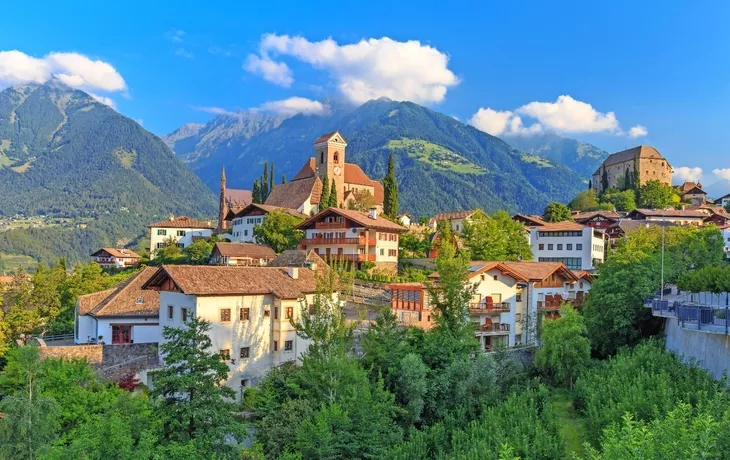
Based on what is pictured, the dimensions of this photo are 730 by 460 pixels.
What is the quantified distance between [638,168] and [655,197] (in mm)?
22283

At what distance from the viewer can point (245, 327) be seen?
130 feet

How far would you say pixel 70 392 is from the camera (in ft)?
103

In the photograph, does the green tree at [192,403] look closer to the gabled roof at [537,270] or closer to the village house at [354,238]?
the gabled roof at [537,270]

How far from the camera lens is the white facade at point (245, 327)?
125 ft

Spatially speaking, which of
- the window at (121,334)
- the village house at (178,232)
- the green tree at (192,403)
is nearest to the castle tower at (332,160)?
the village house at (178,232)

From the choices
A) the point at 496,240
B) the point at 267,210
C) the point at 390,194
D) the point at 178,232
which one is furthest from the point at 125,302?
the point at 178,232

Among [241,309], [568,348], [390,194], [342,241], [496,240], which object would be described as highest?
[390,194]

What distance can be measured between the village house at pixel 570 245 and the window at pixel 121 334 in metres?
57.2

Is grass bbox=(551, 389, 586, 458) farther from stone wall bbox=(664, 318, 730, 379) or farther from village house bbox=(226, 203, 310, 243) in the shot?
village house bbox=(226, 203, 310, 243)

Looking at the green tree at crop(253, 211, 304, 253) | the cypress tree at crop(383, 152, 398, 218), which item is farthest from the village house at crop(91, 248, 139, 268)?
the cypress tree at crop(383, 152, 398, 218)

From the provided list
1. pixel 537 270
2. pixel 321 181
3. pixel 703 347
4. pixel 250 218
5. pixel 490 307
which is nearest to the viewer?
pixel 703 347

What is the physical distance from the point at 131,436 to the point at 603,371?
26.9 metres

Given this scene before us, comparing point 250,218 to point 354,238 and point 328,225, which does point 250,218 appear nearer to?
point 328,225

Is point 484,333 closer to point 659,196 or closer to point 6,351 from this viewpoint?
point 6,351
